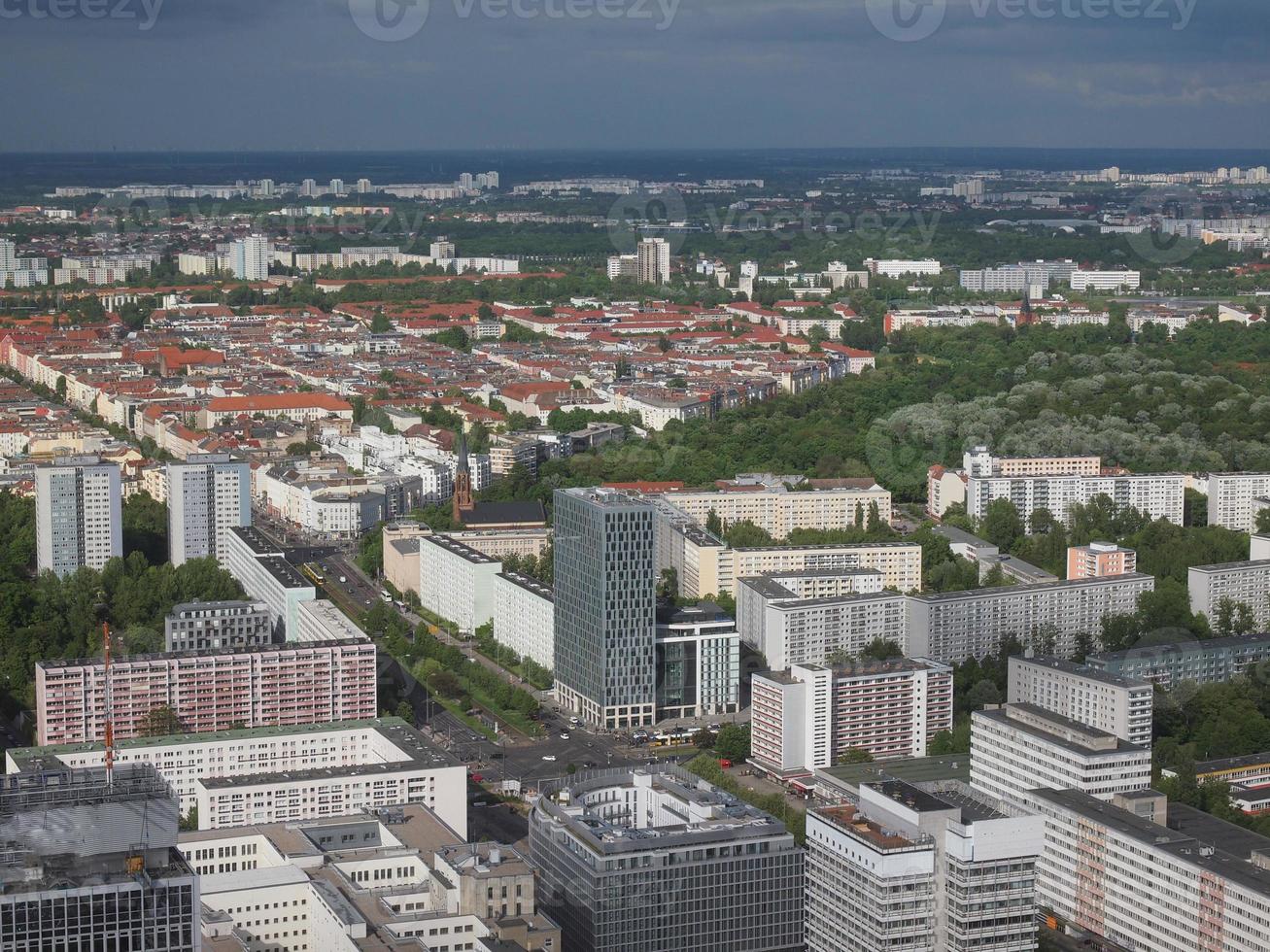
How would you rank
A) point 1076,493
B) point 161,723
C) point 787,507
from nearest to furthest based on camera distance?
point 161,723 → point 787,507 → point 1076,493

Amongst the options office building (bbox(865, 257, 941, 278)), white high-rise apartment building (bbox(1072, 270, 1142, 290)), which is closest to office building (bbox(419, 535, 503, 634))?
white high-rise apartment building (bbox(1072, 270, 1142, 290))

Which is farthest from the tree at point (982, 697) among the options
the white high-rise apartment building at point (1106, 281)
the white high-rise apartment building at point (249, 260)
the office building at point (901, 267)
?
the white high-rise apartment building at point (249, 260)

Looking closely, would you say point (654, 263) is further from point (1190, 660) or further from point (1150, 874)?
point (1150, 874)

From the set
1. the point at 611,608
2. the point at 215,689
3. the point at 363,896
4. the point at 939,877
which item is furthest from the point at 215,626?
the point at 939,877

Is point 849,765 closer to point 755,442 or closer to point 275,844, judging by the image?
point 275,844

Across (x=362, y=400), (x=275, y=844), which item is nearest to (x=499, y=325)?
(x=362, y=400)

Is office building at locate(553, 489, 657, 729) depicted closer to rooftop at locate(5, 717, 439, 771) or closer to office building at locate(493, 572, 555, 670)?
office building at locate(493, 572, 555, 670)

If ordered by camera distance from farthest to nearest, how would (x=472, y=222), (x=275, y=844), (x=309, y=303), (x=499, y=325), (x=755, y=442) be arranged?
1. (x=472, y=222)
2. (x=309, y=303)
3. (x=499, y=325)
4. (x=755, y=442)
5. (x=275, y=844)

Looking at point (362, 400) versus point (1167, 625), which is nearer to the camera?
point (1167, 625)
